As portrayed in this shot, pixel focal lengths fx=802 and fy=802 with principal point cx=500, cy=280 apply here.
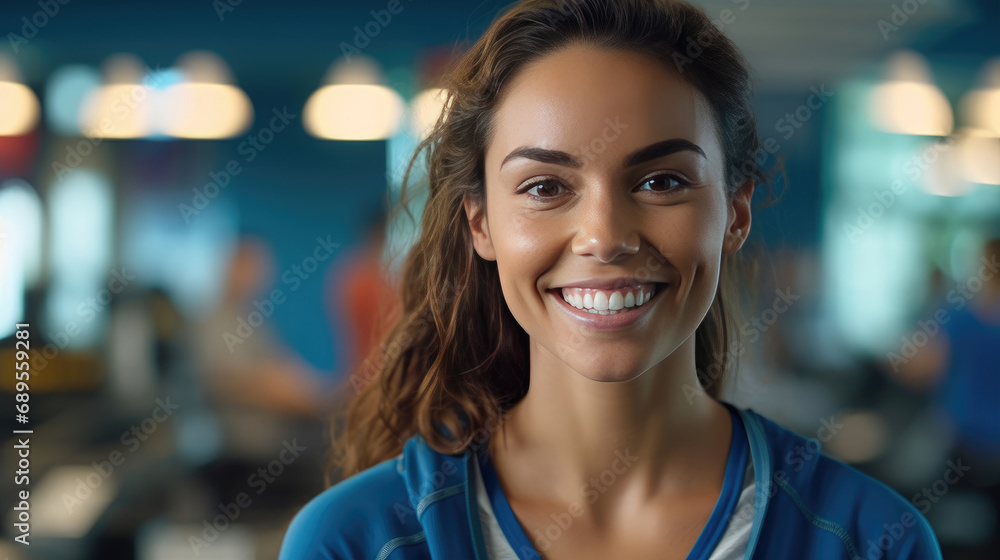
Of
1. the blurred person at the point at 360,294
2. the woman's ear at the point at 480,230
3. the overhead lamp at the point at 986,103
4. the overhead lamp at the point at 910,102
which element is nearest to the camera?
the woman's ear at the point at 480,230

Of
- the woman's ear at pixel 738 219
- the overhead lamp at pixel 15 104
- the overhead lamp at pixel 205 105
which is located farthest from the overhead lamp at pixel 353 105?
the woman's ear at pixel 738 219

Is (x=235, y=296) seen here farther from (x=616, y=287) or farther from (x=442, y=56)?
(x=616, y=287)

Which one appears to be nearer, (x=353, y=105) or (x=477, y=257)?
(x=477, y=257)

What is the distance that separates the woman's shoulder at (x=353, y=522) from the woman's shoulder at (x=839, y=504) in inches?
18.8

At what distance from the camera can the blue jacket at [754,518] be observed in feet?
3.32

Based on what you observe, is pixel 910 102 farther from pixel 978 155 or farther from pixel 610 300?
pixel 610 300

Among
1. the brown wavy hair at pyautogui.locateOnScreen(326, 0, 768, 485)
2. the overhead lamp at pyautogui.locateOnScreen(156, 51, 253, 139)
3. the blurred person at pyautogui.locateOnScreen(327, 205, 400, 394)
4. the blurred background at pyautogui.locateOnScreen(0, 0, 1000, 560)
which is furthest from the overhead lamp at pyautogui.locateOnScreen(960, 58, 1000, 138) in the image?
the overhead lamp at pyautogui.locateOnScreen(156, 51, 253, 139)

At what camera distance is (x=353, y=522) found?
1035 mm

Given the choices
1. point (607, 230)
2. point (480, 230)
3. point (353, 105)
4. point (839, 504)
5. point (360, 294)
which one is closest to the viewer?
point (607, 230)

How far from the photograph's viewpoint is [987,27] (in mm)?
4023

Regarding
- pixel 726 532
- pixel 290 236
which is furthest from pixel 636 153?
pixel 290 236

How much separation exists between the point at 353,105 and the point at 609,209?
3.39m

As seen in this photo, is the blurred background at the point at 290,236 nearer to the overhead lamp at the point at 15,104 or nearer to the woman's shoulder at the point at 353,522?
the overhead lamp at the point at 15,104

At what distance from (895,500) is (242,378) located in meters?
3.30
